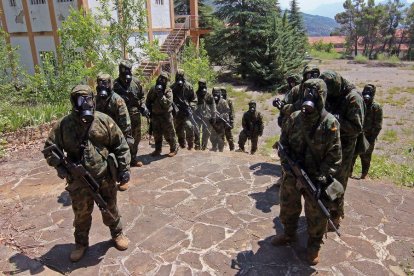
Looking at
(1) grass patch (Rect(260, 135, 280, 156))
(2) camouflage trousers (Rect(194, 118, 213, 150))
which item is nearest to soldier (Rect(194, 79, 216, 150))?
(2) camouflage trousers (Rect(194, 118, 213, 150))

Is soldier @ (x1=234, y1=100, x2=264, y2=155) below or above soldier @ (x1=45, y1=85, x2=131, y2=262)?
below

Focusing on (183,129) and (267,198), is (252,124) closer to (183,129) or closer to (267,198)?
(183,129)

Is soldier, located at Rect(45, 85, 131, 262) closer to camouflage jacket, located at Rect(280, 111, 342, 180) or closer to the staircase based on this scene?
camouflage jacket, located at Rect(280, 111, 342, 180)

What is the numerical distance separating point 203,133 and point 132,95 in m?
4.12

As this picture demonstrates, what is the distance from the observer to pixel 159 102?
7.64 m

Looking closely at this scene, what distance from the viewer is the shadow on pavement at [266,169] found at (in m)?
7.21

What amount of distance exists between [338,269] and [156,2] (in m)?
20.6

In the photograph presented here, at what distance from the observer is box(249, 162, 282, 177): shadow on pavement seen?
23.7 feet

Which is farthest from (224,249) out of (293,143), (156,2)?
(156,2)

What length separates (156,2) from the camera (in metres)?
21.7

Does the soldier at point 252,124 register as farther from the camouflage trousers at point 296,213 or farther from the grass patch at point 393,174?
the camouflage trousers at point 296,213

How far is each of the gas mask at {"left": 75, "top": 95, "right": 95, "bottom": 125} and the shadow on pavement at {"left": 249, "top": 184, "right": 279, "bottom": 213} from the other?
3.23m

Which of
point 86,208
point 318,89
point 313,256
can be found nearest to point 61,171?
point 86,208

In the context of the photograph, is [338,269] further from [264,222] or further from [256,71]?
[256,71]
